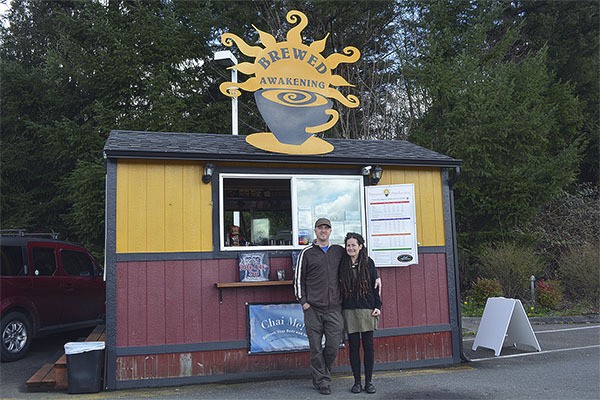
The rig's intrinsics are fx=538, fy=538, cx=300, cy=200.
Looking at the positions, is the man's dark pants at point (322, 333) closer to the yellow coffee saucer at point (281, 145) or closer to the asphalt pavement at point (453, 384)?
the asphalt pavement at point (453, 384)

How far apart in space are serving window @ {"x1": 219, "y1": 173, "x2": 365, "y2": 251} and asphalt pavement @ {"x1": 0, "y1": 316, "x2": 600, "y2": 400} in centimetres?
171

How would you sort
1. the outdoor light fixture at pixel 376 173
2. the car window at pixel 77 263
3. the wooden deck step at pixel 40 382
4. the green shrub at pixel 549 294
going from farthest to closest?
the green shrub at pixel 549 294 < the car window at pixel 77 263 < the outdoor light fixture at pixel 376 173 < the wooden deck step at pixel 40 382

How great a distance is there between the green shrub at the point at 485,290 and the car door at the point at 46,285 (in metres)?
8.79

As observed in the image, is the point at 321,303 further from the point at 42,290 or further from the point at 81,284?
the point at 81,284

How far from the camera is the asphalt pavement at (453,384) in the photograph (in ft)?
18.7

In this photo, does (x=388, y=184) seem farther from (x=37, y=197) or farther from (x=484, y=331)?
(x=37, y=197)

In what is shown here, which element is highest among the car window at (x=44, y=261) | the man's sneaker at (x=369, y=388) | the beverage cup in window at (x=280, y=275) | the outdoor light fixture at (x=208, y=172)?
the outdoor light fixture at (x=208, y=172)

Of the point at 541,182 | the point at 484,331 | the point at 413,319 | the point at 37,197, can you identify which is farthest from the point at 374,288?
the point at 37,197

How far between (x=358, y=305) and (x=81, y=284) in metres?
5.61

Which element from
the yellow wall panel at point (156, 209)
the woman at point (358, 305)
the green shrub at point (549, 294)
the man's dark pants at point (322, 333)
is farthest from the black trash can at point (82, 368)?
the green shrub at point (549, 294)

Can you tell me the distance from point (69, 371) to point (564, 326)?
9172mm

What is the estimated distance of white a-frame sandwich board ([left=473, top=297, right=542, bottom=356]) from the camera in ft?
25.5

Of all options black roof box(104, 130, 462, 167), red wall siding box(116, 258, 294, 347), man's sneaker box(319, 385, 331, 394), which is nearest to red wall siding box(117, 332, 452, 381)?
red wall siding box(116, 258, 294, 347)

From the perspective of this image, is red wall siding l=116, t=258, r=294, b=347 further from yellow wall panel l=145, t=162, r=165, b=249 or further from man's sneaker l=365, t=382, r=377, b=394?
man's sneaker l=365, t=382, r=377, b=394
